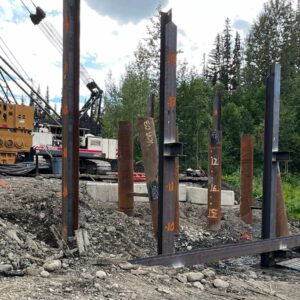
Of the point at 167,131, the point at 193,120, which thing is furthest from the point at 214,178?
the point at 193,120


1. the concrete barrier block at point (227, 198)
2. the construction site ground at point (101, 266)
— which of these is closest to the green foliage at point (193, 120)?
the concrete barrier block at point (227, 198)

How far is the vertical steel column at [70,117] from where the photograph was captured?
4.74 meters

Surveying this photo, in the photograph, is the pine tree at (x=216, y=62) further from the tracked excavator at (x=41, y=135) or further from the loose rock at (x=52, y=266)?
the loose rock at (x=52, y=266)

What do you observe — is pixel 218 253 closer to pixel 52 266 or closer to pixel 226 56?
pixel 52 266

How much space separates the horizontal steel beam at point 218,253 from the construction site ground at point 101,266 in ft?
0.53

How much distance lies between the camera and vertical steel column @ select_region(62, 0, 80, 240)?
187 inches

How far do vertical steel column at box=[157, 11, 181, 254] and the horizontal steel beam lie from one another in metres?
0.21

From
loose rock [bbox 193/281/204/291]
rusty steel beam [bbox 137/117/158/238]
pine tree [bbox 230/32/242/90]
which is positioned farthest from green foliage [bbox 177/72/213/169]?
loose rock [bbox 193/281/204/291]

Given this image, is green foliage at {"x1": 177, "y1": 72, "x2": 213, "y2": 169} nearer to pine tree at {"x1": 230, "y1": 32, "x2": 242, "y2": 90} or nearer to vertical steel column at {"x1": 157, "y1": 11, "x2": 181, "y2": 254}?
pine tree at {"x1": 230, "y1": 32, "x2": 242, "y2": 90}

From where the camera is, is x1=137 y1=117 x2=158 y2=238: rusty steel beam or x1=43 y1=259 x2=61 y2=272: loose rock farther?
x1=137 y1=117 x2=158 y2=238: rusty steel beam

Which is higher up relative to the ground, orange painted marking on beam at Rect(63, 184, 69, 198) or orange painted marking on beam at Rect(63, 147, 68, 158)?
orange painted marking on beam at Rect(63, 147, 68, 158)

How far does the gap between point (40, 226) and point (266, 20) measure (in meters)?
44.0

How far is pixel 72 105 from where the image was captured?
15.7ft

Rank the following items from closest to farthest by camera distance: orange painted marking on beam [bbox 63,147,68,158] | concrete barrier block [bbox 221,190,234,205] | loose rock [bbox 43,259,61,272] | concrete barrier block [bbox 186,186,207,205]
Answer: loose rock [bbox 43,259,61,272], orange painted marking on beam [bbox 63,147,68,158], concrete barrier block [bbox 186,186,207,205], concrete barrier block [bbox 221,190,234,205]
